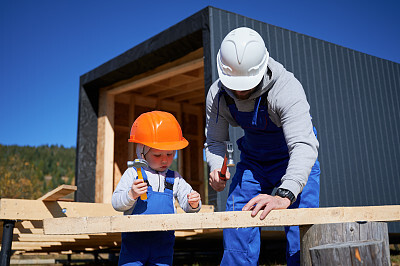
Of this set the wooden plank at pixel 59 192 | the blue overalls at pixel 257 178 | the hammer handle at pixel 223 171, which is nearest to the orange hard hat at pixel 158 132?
the hammer handle at pixel 223 171

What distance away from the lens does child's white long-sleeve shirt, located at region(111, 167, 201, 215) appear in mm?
2617

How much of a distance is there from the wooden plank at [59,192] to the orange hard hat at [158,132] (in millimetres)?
1273

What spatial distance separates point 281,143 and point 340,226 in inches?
42.8

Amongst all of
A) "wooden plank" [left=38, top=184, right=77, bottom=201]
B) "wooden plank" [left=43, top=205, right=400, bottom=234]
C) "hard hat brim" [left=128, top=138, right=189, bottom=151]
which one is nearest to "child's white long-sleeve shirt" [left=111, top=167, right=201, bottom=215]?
"hard hat brim" [left=128, top=138, right=189, bottom=151]

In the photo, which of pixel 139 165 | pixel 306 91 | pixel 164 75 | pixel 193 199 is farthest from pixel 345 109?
pixel 139 165

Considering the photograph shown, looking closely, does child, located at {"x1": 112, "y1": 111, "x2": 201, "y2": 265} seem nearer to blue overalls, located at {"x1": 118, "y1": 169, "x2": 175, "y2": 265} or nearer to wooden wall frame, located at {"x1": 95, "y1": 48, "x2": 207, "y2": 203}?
blue overalls, located at {"x1": 118, "y1": 169, "x2": 175, "y2": 265}

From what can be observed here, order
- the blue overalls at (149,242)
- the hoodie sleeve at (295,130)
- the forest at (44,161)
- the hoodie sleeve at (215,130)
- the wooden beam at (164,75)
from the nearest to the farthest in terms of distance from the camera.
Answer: the hoodie sleeve at (295,130)
the blue overalls at (149,242)
the hoodie sleeve at (215,130)
the wooden beam at (164,75)
the forest at (44,161)

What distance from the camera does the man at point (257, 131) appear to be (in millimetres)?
2582

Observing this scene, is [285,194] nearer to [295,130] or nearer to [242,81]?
[295,130]

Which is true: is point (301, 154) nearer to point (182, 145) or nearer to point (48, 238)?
point (182, 145)

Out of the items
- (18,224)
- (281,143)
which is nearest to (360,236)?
(281,143)

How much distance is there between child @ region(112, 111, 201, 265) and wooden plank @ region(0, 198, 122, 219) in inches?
67.4

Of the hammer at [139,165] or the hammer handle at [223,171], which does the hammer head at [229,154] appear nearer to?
the hammer handle at [223,171]

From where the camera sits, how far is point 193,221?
200cm
